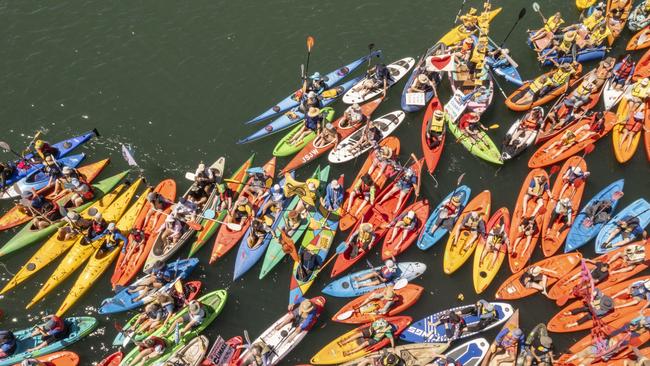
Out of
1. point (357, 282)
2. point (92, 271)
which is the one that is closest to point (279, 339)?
point (357, 282)

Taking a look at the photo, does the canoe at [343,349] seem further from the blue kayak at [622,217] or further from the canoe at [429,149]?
the blue kayak at [622,217]

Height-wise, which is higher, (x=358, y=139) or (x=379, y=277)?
(x=358, y=139)

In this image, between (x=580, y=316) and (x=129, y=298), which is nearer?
(x=580, y=316)

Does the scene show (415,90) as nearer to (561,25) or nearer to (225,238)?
(561,25)

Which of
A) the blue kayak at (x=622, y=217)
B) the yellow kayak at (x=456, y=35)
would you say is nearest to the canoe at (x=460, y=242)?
the blue kayak at (x=622, y=217)

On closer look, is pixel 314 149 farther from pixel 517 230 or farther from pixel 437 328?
pixel 437 328

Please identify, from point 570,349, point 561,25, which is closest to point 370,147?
point 570,349
